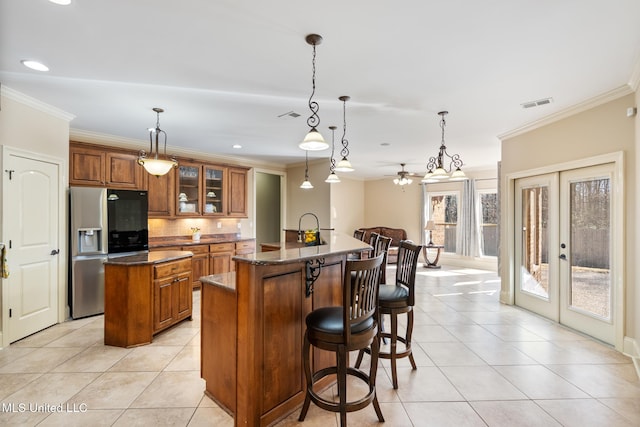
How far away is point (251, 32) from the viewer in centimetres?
219

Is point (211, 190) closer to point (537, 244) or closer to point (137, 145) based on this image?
point (137, 145)

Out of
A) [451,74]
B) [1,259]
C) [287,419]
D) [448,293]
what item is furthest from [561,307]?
[1,259]

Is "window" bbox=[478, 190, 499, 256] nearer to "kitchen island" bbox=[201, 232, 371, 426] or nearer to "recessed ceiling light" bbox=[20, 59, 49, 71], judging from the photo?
"kitchen island" bbox=[201, 232, 371, 426]

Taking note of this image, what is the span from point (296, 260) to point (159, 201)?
4162 millimetres

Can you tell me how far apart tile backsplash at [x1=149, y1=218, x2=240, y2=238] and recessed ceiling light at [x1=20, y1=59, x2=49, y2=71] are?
2984 mm

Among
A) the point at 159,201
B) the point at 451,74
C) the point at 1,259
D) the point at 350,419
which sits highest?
the point at 451,74

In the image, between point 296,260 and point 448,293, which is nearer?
point 296,260

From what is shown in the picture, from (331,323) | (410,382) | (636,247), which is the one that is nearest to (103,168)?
(331,323)

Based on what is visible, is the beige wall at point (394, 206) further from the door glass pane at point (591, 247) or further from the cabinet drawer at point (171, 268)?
the cabinet drawer at point (171, 268)

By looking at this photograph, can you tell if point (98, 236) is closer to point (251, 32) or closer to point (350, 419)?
point (251, 32)

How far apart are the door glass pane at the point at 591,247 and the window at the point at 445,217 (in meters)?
4.53

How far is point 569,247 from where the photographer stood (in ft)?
12.7

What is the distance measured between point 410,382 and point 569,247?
9.40 feet

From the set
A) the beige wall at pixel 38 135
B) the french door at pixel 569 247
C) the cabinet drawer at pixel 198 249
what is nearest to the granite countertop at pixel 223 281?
the beige wall at pixel 38 135
